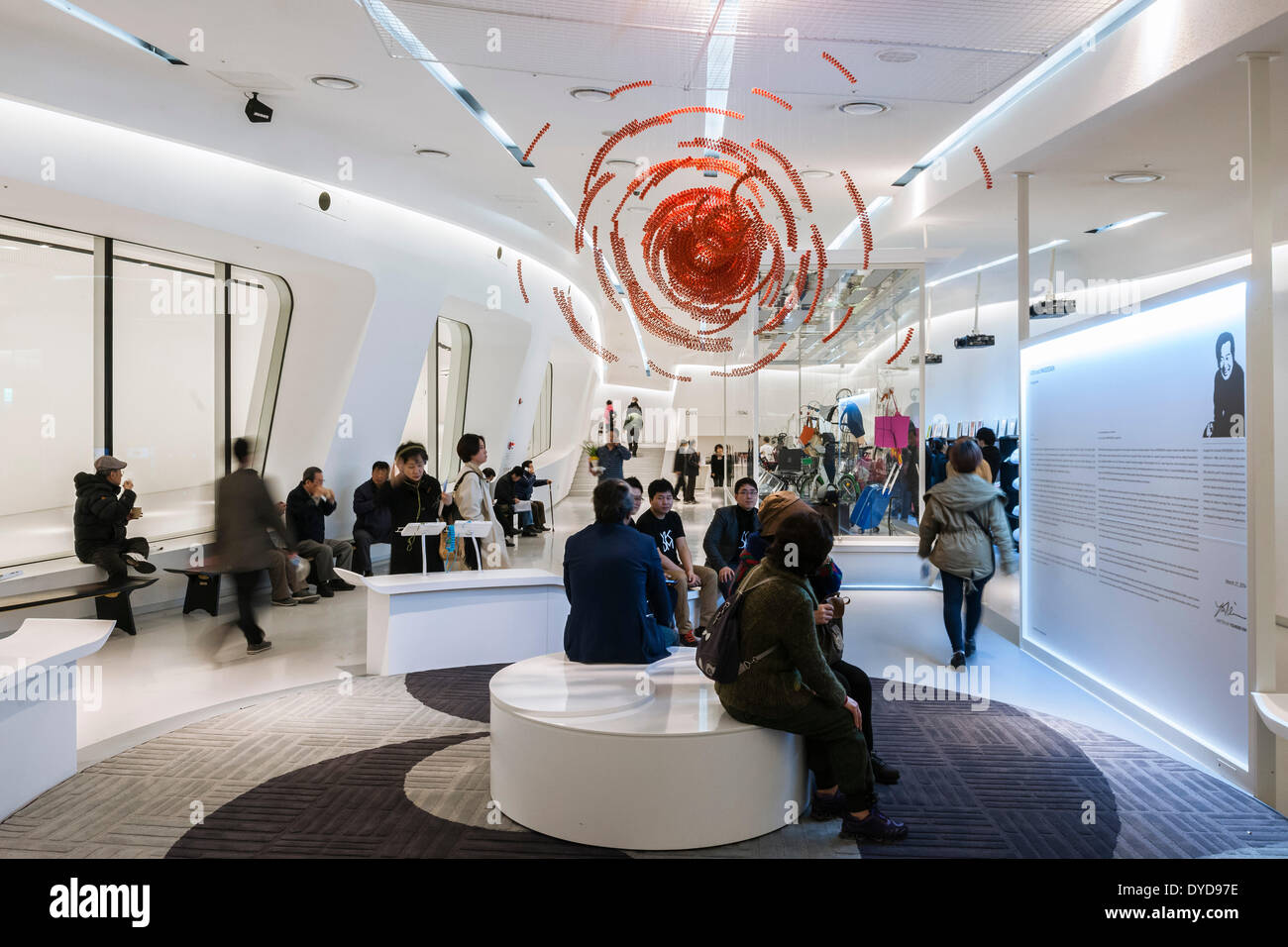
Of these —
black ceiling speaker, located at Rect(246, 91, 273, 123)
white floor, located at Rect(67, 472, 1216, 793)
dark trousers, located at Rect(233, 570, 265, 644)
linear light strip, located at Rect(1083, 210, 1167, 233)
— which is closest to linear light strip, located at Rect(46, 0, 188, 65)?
black ceiling speaker, located at Rect(246, 91, 273, 123)

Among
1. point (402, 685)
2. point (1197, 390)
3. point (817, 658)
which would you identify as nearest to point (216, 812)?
point (402, 685)

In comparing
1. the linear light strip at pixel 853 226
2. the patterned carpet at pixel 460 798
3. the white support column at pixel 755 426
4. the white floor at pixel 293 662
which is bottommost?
the patterned carpet at pixel 460 798

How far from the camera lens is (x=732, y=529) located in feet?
22.9

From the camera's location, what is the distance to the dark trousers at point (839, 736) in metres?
3.85

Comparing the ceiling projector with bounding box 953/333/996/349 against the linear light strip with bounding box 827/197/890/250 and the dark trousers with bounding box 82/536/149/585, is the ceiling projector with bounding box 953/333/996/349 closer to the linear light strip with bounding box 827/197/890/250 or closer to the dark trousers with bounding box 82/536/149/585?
the linear light strip with bounding box 827/197/890/250

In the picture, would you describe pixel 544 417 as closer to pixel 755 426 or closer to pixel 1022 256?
pixel 755 426

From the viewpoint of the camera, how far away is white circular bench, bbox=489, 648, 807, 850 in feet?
12.2

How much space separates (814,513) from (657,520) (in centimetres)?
277

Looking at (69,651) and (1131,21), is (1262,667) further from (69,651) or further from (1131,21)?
(69,651)

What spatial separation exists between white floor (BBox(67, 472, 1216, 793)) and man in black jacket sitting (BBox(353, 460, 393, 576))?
2.65ft

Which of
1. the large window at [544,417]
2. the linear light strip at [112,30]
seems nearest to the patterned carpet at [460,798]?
the linear light strip at [112,30]

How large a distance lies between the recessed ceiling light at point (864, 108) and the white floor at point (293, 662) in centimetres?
438

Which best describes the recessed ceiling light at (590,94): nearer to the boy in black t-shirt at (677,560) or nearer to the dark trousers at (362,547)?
the boy in black t-shirt at (677,560)

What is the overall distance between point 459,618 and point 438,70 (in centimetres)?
424
